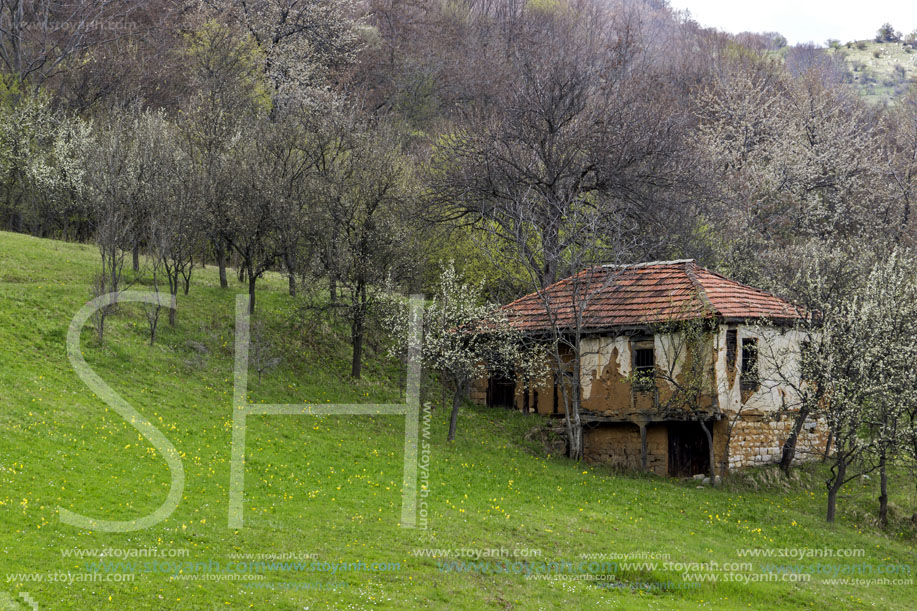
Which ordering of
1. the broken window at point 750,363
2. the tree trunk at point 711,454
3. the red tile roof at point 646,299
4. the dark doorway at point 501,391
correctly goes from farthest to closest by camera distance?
the dark doorway at point 501,391 < the red tile roof at point 646,299 < the broken window at point 750,363 < the tree trunk at point 711,454

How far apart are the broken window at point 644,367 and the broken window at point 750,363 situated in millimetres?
3096

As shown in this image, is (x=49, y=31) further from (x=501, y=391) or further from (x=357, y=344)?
(x=501, y=391)

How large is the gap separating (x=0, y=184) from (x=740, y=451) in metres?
41.0

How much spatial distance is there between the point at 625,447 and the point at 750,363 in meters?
5.23

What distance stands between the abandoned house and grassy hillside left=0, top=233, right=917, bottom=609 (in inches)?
70.1

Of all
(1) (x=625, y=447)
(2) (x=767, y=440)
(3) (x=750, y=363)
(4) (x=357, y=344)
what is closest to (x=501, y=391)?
(4) (x=357, y=344)

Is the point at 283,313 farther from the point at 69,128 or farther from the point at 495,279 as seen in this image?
the point at 69,128

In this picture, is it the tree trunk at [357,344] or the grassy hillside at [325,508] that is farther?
the tree trunk at [357,344]

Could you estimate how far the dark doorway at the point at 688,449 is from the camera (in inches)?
1222

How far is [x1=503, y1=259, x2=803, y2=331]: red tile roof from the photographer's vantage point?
103 ft

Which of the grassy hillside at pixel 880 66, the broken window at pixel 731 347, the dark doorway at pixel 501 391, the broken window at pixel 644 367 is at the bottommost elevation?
the dark doorway at pixel 501 391

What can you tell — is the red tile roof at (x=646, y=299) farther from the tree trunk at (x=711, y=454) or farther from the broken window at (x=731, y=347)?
the tree trunk at (x=711, y=454)

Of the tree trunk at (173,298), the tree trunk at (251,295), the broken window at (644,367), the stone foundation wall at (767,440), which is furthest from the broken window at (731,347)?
the tree trunk at (173,298)

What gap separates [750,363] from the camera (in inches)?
1218
